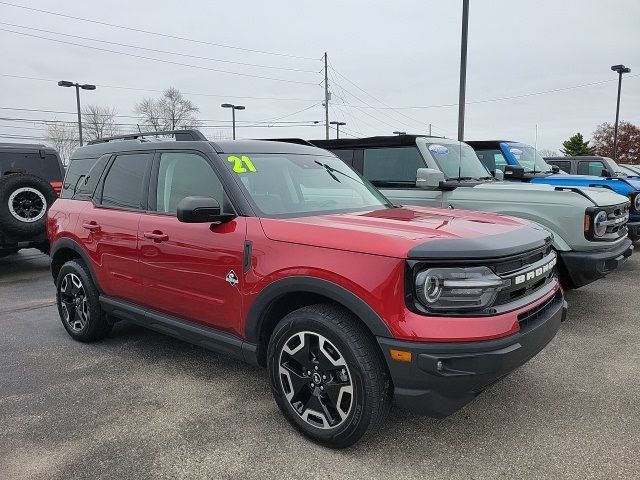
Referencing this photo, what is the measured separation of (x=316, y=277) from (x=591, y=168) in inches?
454

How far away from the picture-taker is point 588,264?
186 inches

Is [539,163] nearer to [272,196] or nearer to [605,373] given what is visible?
[605,373]

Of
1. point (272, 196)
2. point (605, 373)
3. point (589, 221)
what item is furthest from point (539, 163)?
point (272, 196)

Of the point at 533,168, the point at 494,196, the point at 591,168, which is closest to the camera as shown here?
the point at 494,196

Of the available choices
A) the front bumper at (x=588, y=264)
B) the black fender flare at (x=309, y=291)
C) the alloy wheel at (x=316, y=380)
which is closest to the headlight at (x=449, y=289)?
the black fender flare at (x=309, y=291)

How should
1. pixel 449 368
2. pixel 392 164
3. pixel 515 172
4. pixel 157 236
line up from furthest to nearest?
pixel 515 172
pixel 392 164
pixel 157 236
pixel 449 368

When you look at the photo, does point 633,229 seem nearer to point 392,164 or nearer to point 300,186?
point 392,164

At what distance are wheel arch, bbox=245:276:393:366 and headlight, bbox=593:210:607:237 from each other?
333cm

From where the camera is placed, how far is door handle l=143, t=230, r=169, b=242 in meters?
3.58

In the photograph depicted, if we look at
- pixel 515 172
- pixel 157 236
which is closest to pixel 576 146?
pixel 515 172

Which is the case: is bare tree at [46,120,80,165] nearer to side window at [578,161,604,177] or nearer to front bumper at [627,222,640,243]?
side window at [578,161,604,177]

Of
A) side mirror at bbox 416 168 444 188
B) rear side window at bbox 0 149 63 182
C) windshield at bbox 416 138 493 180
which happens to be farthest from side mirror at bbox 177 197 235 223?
rear side window at bbox 0 149 63 182

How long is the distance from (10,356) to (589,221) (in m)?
5.42

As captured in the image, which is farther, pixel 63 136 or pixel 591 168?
pixel 63 136
